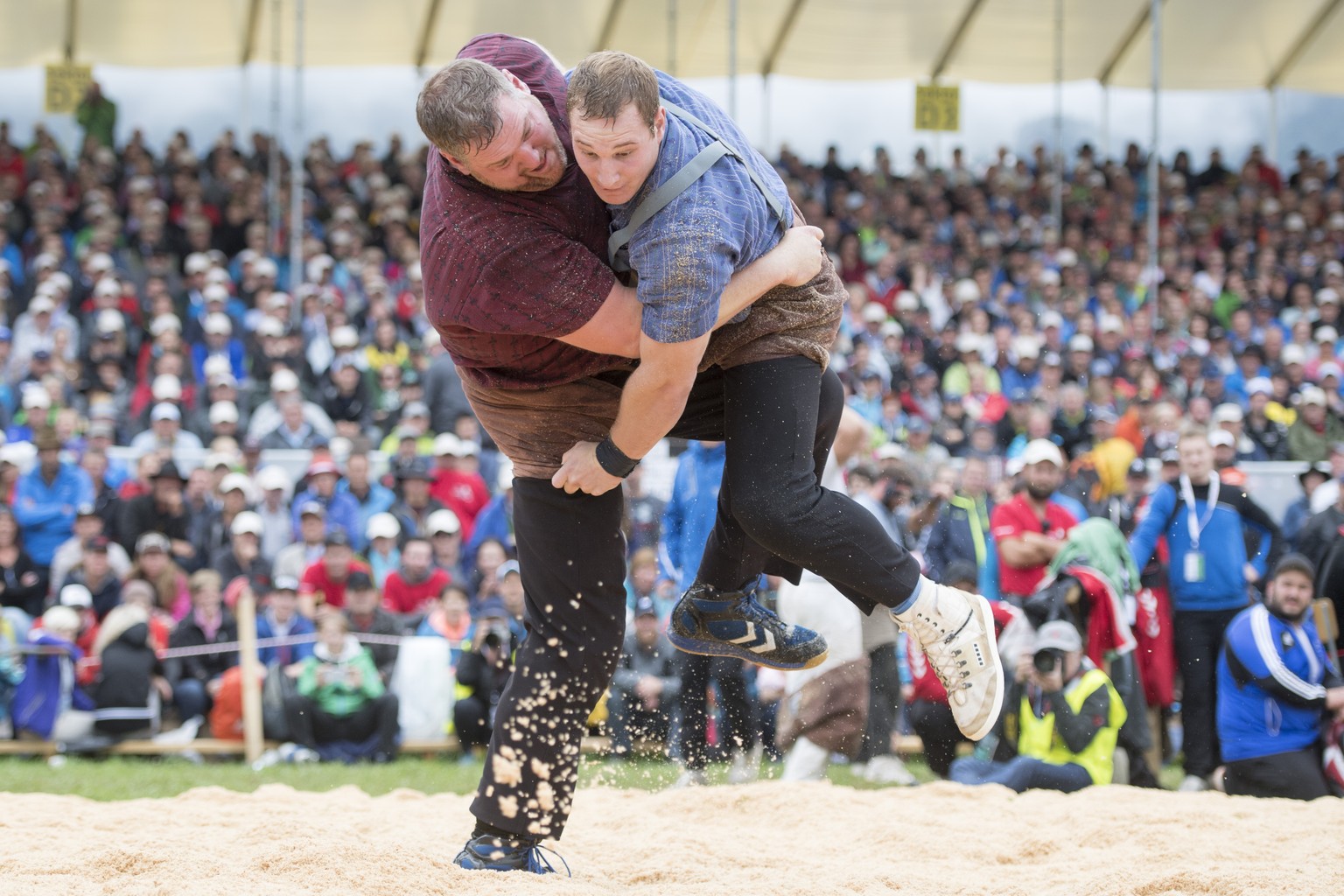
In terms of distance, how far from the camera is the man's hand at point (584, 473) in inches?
143

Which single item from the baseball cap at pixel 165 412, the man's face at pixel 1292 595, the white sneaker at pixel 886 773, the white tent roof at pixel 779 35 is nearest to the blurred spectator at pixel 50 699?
the baseball cap at pixel 165 412

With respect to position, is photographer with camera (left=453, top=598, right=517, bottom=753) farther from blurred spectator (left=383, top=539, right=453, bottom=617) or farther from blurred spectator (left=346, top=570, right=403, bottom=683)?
blurred spectator (left=383, top=539, right=453, bottom=617)

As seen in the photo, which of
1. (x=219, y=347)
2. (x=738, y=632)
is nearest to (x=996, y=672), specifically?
(x=738, y=632)

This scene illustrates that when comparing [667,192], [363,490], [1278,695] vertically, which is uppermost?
[667,192]

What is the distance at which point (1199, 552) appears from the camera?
6812 mm

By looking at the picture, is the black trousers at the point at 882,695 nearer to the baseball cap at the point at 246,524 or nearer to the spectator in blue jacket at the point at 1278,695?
the spectator in blue jacket at the point at 1278,695

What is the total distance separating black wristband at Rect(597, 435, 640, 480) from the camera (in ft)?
11.8

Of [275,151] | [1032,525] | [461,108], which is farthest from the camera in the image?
[275,151]

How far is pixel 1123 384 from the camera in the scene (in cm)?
1034

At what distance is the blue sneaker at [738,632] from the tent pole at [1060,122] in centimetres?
1184

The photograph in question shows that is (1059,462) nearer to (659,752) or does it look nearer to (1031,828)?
(659,752)

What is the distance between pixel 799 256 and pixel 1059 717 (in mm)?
3228

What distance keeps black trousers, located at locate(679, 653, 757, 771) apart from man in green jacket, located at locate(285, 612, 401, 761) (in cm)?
172

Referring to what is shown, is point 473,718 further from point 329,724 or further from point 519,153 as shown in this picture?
point 519,153
